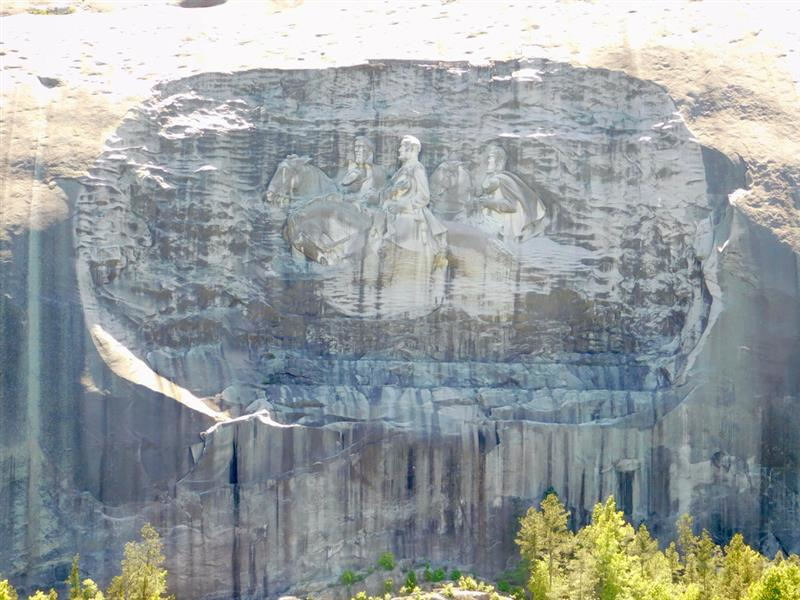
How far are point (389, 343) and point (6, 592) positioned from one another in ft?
28.4

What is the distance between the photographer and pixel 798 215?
1288 inches

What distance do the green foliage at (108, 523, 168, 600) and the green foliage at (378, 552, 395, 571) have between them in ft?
12.9

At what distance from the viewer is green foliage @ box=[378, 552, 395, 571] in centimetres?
3052

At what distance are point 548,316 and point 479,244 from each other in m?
1.89

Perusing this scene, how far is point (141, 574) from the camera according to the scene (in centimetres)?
2805

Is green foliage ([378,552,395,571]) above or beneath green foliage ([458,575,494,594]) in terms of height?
above

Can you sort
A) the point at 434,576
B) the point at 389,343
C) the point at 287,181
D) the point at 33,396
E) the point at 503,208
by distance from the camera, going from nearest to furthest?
the point at 33,396, the point at 434,576, the point at 389,343, the point at 287,181, the point at 503,208

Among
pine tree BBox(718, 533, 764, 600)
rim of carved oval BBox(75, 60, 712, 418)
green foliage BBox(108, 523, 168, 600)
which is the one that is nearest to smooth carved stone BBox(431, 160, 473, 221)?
rim of carved oval BBox(75, 60, 712, 418)

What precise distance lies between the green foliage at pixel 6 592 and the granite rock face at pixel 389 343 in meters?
1.38

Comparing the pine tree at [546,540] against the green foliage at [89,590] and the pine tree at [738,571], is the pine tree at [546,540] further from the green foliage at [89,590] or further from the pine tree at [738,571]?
the green foliage at [89,590]

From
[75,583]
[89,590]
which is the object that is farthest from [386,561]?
[75,583]

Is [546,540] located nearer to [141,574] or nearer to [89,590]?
[141,574]

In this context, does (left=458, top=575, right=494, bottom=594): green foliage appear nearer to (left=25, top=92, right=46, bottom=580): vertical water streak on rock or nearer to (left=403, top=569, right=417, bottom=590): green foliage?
(left=403, top=569, right=417, bottom=590): green foliage

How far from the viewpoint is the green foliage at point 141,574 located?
27.9 metres
